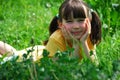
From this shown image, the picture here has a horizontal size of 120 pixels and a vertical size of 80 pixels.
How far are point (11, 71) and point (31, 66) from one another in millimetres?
141

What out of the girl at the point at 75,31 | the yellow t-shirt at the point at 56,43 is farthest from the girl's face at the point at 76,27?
the yellow t-shirt at the point at 56,43

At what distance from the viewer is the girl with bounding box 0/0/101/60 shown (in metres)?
3.85

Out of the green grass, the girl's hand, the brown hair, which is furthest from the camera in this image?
the brown hair

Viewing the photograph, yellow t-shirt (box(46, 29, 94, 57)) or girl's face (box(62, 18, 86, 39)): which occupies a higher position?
girl's face (box(62, 18, 86, 39))

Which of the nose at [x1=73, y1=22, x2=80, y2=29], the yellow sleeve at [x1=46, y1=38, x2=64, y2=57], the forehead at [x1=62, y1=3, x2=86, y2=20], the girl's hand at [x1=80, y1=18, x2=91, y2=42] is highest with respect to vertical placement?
the forehead at [x1=62, y1=3, x2=86, y2=20]

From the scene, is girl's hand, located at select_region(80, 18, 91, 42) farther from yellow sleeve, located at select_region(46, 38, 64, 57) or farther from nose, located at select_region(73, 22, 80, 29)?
yellow sleeve, located at select_region(46, 38, 64, 57)

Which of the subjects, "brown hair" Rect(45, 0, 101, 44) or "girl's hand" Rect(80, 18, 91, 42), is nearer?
"girl's hand" Rect(80, 18, 91, 42)

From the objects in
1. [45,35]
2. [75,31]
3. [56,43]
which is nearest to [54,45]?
[56,43]

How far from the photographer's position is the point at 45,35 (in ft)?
17.6

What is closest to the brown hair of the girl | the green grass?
the girl

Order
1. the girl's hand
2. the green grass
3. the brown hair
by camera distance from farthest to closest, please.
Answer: the brown hair
the girl's hand
the green grass

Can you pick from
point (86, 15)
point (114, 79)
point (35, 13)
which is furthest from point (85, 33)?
point (35, 13)

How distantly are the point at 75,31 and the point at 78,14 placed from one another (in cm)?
16

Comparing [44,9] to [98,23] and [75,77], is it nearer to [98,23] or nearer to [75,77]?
[98,23]
